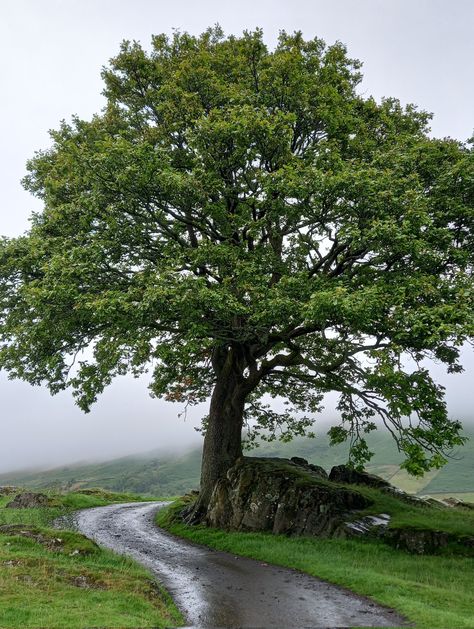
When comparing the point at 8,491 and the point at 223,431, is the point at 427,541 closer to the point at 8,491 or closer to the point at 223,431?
the point at 223,431

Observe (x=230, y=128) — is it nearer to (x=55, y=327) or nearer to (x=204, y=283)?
(x=204, y=283)

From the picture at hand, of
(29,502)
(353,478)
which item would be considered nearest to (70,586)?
(353,478)

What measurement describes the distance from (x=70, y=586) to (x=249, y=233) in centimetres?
1667

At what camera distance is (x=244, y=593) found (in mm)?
14695

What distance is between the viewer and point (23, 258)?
69.5 ft

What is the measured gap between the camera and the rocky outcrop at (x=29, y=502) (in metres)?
35.5

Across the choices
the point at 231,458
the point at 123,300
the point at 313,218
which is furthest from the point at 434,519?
the point at 123,300

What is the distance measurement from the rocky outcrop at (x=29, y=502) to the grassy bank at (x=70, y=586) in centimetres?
1738

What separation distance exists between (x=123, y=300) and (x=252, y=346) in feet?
34.1

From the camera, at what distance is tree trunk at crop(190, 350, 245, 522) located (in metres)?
26.8

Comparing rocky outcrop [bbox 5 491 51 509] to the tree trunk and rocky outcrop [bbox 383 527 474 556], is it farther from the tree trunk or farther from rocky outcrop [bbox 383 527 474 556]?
rocky outcrop [bbox 383 527 474 556]

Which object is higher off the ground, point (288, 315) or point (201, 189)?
point (201, 189)

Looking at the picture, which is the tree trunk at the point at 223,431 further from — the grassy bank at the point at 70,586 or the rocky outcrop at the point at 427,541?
the rocky outcrop at the point at 427,541

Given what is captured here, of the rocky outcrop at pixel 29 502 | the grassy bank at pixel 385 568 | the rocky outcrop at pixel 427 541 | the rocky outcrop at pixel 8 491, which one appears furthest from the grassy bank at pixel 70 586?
the rocky outcrop at pixel 8 491
